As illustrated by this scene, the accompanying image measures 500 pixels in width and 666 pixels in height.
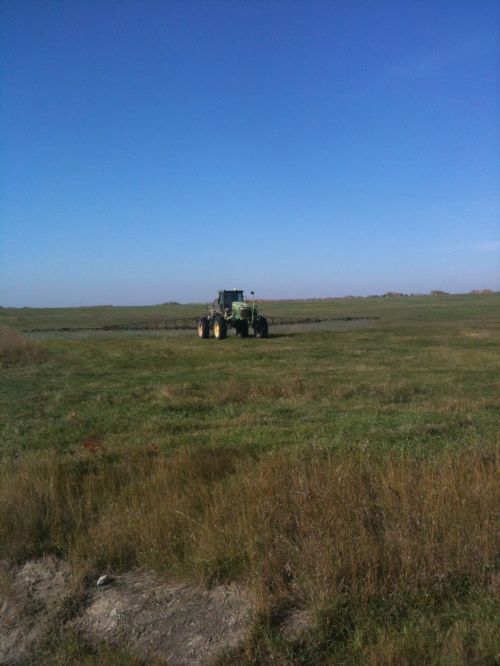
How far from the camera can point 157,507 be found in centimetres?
598

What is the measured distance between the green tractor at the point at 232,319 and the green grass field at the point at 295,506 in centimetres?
1827

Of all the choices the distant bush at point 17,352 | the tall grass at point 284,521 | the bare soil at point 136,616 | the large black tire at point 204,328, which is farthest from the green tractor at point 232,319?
the bare soil at point 136,616

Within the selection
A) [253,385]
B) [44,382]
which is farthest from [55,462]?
[44,382]

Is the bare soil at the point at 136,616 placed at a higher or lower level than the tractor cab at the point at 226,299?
→ lower

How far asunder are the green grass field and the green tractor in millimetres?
18265

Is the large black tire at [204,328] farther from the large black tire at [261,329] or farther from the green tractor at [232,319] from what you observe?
the large black tire at [261,329]

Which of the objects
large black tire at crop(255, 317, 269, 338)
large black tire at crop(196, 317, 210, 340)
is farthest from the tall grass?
large black tire at crop(196, 317, 210, 340)

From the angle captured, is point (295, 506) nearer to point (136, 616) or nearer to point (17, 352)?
point (136, 616)

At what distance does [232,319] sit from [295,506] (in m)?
26.9

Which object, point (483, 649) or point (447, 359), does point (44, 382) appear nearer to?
point (447, 359)

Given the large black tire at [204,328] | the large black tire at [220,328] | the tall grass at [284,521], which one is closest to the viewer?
the tall grass at [284,521]

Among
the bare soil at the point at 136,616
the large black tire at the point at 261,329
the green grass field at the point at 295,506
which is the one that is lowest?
the bare soil at the point at 136,616

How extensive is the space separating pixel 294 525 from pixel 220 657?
140 cm

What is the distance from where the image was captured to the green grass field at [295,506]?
4.07 meters
